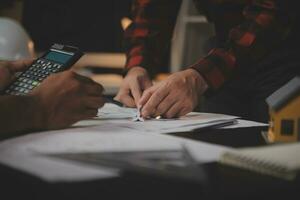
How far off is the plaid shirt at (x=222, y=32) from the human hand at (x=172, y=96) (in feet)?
0.14

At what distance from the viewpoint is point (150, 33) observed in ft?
4.10

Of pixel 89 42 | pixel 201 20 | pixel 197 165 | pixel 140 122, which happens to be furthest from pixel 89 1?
pixel 197 165

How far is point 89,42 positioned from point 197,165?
1854 mm

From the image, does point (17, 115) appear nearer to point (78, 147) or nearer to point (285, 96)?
point (78, 147)

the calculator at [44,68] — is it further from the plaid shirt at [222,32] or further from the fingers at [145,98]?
the plaid shirt at [222,32]

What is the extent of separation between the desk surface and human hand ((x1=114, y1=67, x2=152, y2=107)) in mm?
554

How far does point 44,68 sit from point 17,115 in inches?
10.5

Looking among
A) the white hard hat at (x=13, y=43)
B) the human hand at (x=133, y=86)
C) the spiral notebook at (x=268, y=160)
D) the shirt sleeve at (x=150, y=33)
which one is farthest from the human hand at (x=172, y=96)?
the white hard hat at (x=13, y=43)

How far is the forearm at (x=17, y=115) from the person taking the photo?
26.7 inches

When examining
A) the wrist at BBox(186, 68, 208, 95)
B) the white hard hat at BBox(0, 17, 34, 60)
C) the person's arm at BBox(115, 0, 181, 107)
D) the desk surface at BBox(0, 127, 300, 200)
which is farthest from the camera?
the white hard hat at BBox(0, 17, 34, 60)

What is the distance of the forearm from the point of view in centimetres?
68

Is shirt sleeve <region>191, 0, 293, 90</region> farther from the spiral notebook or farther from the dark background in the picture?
the dark background

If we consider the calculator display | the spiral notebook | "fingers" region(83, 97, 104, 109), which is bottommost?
the spiral notebook

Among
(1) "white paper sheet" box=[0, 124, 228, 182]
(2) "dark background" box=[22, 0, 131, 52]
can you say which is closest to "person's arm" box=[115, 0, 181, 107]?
(1) "white paper sheet" box=[0, 124, 228, 182]
